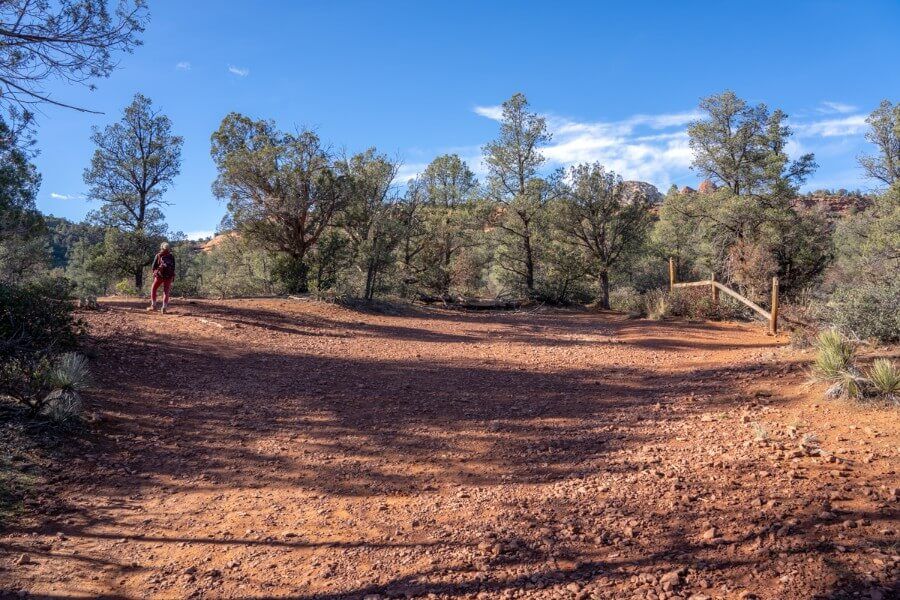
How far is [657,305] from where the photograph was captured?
18.0m

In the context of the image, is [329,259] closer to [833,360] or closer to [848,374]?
[833,360]

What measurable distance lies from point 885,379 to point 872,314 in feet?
8.67

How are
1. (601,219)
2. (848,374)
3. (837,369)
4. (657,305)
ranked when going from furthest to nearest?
1. (601,219)
2. (657,305)
3. (837,369)
4. (848,374)

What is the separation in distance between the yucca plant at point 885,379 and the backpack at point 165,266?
12.8 metres

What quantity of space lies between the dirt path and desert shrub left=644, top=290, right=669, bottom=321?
946cm

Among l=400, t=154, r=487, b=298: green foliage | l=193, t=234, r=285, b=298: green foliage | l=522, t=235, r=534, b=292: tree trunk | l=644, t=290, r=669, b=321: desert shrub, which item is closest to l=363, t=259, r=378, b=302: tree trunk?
l=193, t=234, r=285, b=298: green foliage

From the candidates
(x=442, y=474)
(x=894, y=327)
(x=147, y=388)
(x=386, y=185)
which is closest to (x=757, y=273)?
(x=894, y=327)

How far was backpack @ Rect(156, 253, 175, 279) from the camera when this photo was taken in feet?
39.2

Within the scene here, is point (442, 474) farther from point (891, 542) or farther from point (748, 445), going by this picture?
point (891, 542)

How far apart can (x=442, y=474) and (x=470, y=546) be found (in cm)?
137

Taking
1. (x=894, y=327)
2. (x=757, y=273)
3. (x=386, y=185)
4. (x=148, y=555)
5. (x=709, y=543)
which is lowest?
(x=148, y=555)

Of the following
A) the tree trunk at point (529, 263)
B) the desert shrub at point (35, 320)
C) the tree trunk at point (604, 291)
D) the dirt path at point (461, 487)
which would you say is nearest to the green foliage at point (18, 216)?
the desert shrub at point (35, 320)

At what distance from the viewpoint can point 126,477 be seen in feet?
15.9

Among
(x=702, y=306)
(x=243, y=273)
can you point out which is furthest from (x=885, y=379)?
(x=243, y=273)
